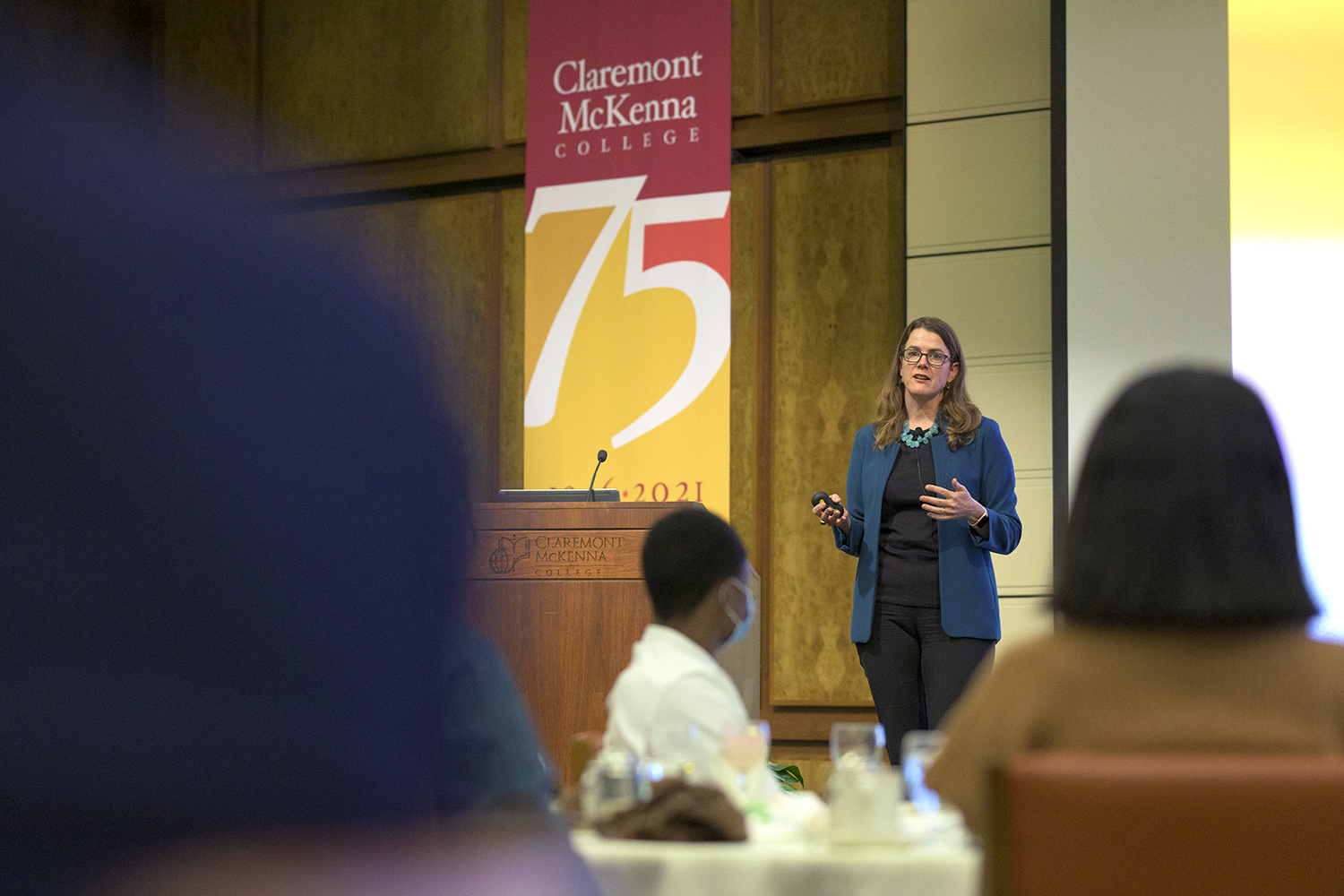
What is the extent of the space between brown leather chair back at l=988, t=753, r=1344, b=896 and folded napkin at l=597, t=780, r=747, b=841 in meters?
0.52

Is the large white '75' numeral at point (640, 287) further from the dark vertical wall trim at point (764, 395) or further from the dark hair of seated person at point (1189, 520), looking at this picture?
the dark hair of seated person at point (1189, 520)

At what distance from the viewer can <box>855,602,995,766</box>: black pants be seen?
3.34m

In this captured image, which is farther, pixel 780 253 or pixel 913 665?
pixel 780 253

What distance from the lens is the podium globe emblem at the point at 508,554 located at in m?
3.65

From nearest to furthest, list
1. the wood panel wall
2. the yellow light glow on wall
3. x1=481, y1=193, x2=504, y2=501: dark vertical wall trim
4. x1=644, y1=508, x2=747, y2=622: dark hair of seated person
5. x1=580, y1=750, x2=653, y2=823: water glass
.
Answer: x1=580, y1=750, x2=653, y2=823: water glass
x1=644, y1=508, x2=747, y2=622: dark hair of seated person
the yellow light glow on wall
the wood panel wall
x1=481, y1=193, x2=504, y2=501: dark vertical wall trim

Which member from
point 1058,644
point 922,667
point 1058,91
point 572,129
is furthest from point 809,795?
point 572,129

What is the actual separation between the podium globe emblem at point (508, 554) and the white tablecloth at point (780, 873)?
2.19m

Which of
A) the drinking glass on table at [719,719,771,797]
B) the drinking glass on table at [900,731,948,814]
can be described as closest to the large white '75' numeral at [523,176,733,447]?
the drinking glass on table at [719,719,771,797]

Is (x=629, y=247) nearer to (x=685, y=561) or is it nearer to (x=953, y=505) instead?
(x=953, y=505)

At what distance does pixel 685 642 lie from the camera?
208 centimetres

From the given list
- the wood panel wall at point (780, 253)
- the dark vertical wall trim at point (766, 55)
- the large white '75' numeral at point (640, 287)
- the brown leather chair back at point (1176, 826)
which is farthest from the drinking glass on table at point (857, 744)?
the dark vertical wall trim at point (766, 55)

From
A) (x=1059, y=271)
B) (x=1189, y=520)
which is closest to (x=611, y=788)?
(x=1189, y=520)

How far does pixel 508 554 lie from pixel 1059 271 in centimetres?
220

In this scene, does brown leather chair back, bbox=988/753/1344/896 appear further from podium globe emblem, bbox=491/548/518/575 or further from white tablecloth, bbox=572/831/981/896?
podium globe emblem, bbox=491/548/518/575
